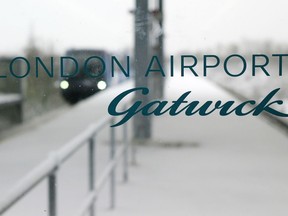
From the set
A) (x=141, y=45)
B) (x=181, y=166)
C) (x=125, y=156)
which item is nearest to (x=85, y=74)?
(x=141, y=45)

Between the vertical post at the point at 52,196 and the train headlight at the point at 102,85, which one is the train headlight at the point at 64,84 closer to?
the train headlight at the point at 102,85

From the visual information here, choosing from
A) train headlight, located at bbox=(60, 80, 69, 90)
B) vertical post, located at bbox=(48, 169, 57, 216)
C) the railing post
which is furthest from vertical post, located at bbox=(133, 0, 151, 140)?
the railing post

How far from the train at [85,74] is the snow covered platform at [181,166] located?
0.07 m

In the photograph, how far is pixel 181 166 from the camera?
3.53 metres

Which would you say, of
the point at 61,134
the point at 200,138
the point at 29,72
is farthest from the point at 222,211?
the point at 61,134

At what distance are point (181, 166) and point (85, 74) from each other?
1941 millimetres

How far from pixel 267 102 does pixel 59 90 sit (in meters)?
0.64

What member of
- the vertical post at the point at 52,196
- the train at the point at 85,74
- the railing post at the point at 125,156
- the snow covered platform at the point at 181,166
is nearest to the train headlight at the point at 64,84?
the train at the point at 85,74

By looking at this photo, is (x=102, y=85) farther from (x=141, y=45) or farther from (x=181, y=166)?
(x=181, y=166)

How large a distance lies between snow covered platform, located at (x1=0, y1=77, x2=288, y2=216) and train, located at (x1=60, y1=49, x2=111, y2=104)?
68 mm

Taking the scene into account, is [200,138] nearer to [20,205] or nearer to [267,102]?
[20,205]

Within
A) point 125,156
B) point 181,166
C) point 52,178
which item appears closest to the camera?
point 52,178

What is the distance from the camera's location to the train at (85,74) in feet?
5.52

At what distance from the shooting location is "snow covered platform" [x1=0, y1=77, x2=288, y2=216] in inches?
100
